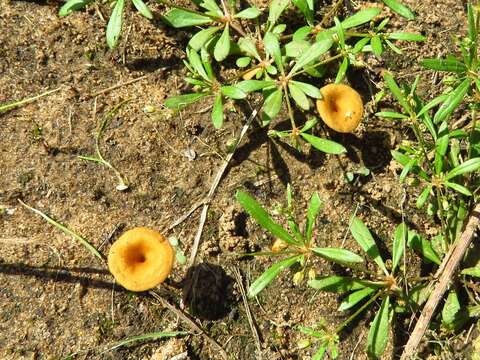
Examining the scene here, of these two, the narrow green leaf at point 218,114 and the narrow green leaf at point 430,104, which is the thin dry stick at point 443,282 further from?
the narrow green leaf at point 218,114

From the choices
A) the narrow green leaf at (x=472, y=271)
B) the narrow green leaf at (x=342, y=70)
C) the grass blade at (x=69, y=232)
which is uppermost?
the narrow green leaf at (x=342, y=70)

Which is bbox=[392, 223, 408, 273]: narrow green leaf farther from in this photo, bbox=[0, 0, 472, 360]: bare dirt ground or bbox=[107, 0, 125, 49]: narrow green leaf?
bbox=[107, 0, 125, 49]: narrow green leaf

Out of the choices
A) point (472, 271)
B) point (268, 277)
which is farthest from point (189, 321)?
point (472, 271)

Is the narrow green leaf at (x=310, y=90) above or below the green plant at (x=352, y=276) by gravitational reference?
above

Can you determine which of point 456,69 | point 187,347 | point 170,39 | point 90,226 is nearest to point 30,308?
point 90,226

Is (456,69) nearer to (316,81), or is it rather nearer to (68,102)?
(316,81)

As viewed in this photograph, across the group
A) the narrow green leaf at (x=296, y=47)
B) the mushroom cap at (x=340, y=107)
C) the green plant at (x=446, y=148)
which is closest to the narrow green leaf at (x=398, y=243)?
the green plant at (x=446, y=148)

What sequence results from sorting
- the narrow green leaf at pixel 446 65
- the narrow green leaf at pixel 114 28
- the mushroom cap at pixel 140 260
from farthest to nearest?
1. the narrow green leaf at pixel 114 28
2. the mushroom cap at pixel 140 260
3. the narrow green leaf at pixel 446 65
